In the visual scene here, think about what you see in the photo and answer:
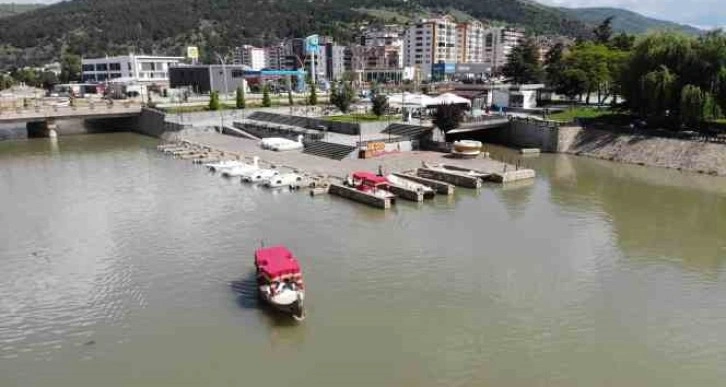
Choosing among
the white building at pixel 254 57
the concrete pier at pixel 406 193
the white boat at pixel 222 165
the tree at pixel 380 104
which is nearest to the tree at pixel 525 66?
the tree at pixel 380 104

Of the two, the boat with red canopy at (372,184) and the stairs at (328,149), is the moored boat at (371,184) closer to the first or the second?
the boat with red canopy at (372,184)

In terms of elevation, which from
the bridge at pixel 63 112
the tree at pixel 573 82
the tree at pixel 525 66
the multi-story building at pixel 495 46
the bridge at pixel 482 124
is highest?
the multi-story building at pixel 495 46

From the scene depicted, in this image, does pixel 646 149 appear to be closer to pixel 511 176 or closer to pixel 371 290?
pixel 511 176

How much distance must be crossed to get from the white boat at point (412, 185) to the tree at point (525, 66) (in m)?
62.6

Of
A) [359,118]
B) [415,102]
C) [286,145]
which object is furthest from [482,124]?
[286,145]

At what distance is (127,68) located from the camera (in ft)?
374

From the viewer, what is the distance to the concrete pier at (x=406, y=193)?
30.0 metres

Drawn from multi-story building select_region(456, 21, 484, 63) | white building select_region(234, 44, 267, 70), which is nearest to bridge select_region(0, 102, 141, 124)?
white building select_region(234, 44, 267, 70)

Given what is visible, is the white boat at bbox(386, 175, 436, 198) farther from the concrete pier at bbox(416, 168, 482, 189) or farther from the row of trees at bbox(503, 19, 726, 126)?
the row of trees at bbox(503, 19, 726, 126)

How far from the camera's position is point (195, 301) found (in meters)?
18.0

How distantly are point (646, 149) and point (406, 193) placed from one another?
21.4 m

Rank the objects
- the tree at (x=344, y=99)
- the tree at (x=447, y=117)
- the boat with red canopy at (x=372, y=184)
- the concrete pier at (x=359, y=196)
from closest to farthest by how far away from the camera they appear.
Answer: the concrete pier at (x=359, y=196)
the boat with red canopy at (x=372, y=184)
the tree at (x=447, y=117)
the tree at (x=344, y=99)

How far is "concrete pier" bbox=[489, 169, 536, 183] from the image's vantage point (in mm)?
34219

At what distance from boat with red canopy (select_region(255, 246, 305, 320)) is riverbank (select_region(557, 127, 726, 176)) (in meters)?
31.5
